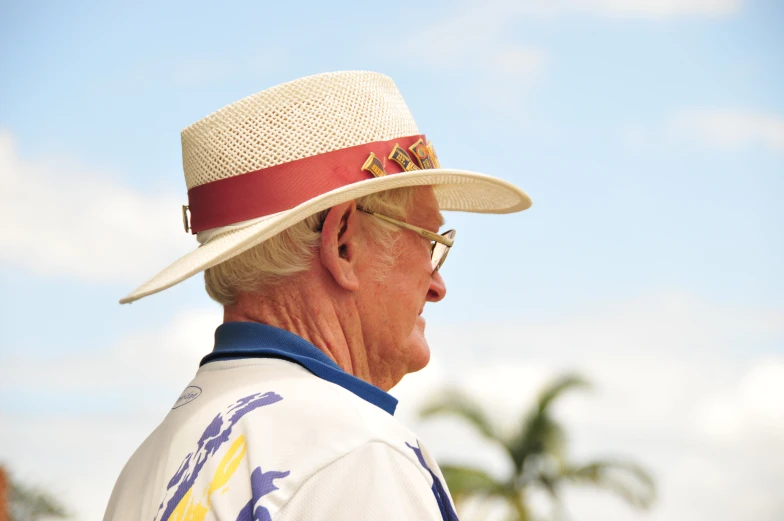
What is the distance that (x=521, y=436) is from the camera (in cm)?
2492

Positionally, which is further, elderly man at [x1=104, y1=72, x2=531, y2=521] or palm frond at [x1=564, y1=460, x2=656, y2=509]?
palm frond at [x1=564, y1=460, x2=656, y2=509]

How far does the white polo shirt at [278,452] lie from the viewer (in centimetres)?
202

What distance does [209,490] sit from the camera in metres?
2.14

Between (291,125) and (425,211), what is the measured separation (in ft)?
1.62

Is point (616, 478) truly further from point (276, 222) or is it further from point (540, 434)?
point (276, 222)

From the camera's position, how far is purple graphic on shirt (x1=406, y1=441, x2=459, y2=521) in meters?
2.20

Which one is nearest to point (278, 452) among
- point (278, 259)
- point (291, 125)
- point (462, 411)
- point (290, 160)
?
point (278, 259)

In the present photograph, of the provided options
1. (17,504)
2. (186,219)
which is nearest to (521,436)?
(17,504)

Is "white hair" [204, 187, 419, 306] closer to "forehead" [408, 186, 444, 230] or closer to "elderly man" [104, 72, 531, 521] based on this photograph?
"elderly man" [104, 72, 531, 521]

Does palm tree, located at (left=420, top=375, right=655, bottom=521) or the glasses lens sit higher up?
the glasses lens

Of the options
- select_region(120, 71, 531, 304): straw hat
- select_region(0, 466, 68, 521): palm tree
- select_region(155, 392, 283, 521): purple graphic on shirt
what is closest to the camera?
select_region(155, 392, 283, 521): purple graphic on shirt

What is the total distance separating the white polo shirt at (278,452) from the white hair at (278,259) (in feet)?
0.49

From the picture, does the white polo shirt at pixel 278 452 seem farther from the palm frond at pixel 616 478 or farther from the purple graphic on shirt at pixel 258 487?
the palm frond at pixel 616 478

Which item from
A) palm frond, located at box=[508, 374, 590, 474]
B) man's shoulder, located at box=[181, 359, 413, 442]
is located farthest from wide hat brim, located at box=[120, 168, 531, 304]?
palm frond, located at box=[508, 374, 590, 474]
